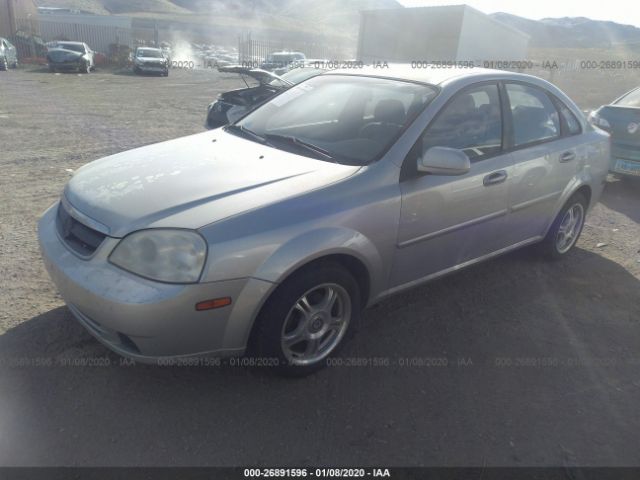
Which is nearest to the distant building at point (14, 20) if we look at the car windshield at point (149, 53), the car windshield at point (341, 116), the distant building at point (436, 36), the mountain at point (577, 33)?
the car windshield at point (149, 53)

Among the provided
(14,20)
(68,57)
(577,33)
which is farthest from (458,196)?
(577,33)

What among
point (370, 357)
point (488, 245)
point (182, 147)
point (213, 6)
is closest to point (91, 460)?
point (370, 357)

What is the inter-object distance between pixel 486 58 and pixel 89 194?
975 inches

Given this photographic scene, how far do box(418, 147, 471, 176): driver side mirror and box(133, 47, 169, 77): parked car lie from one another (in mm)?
24632

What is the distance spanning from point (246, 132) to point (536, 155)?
2147mm

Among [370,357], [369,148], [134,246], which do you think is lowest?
[370,357]

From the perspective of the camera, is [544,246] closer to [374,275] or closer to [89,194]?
[374,275]

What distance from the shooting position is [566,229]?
449 centimetres

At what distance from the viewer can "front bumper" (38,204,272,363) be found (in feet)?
7.38

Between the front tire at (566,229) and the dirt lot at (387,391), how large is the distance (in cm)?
30

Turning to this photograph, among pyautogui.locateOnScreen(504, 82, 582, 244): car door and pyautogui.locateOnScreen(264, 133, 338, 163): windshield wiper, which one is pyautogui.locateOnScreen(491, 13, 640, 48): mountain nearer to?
pyautogui.locateOnScreen(504, 82, 582, 244): car door

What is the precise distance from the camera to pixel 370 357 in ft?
10.0

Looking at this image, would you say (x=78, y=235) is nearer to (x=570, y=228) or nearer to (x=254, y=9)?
(x=570, y=228)

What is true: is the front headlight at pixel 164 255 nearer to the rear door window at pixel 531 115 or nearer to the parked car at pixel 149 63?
the rear door window at pixel 531 115
